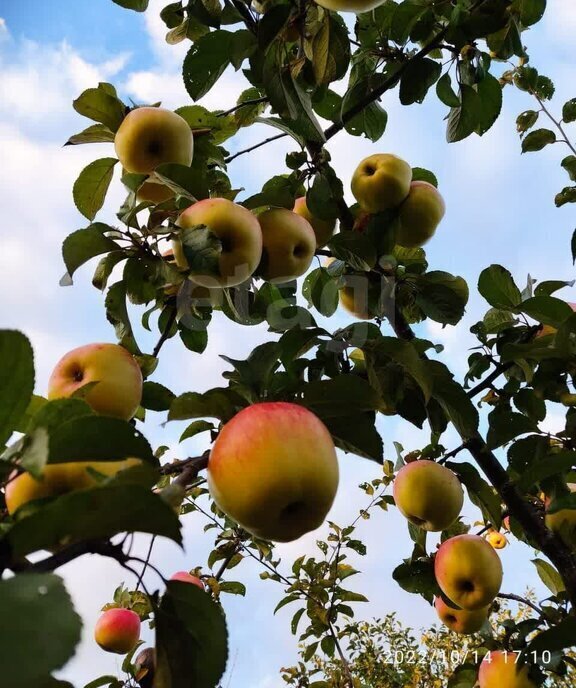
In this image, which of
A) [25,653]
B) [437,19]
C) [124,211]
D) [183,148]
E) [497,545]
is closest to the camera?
[25,653]

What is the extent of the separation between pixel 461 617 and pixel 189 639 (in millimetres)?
1471

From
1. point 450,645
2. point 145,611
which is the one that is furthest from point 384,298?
point 450,645

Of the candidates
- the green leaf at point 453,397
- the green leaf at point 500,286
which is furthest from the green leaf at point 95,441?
the green leaf at point 500,286

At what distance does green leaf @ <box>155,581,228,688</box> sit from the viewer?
86 centimetres

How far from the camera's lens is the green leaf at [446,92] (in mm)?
1875

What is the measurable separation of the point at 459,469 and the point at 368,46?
4.40ft

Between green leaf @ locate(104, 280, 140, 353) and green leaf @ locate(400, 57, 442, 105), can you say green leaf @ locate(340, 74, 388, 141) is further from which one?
green leaf @ locate(104, 280, 140, 353)

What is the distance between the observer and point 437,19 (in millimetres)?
1820

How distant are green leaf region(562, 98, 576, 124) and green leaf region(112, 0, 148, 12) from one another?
1.63 meters

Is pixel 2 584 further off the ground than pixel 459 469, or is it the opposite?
pixel 459 469

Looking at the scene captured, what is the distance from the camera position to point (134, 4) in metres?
1.86

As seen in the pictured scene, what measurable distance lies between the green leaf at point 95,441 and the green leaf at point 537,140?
2224 mm

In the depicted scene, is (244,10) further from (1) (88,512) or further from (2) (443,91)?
(1) (88,512)

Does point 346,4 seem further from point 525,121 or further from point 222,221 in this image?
point 525,121
